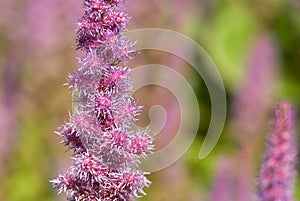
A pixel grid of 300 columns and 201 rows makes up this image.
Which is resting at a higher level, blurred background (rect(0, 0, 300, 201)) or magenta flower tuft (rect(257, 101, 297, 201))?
blurred background (rect(0, 0, 300, 201))

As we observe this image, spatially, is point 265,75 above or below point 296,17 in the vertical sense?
below

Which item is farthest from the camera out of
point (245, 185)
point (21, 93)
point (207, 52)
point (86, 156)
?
point (207, 52)

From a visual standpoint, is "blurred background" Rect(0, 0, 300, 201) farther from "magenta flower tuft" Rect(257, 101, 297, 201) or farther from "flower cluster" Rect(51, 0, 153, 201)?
"flower cluster" Rect(51, 0, 153, 201)

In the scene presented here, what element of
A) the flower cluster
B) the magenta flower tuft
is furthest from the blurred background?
the flower cluster

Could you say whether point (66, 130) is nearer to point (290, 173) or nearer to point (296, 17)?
point (290, 173)

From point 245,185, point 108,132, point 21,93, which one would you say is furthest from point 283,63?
point 108,132

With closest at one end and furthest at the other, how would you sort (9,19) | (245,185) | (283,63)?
(245,185) → (9,19) → (283,63)
